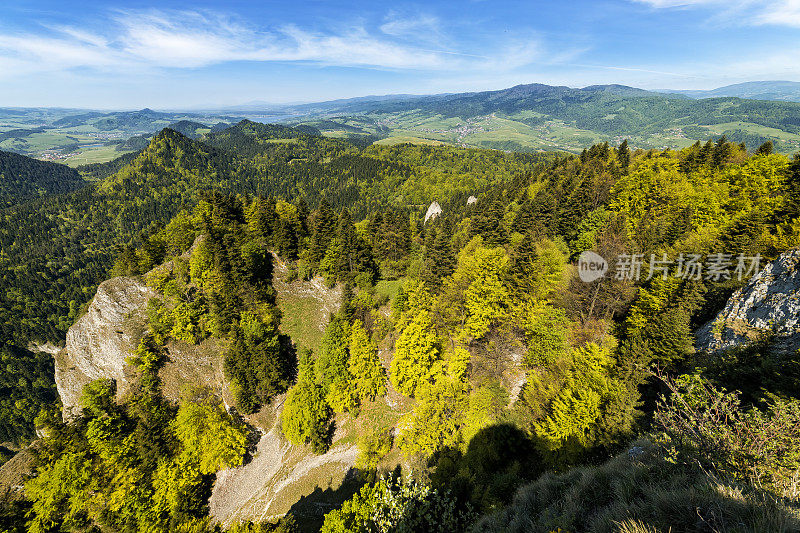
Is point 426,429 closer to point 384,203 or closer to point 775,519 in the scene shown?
point 775,519

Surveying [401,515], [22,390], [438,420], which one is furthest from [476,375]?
[22,390]

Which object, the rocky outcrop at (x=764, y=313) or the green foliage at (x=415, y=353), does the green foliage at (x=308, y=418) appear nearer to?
the green foliage at (x=415, y=353)

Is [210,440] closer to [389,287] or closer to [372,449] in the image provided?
[372,449]

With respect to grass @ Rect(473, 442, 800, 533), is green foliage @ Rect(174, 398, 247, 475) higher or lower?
lower

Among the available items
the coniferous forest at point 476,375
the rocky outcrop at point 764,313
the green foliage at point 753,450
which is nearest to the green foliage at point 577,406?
the coniferous forest at point 476,375

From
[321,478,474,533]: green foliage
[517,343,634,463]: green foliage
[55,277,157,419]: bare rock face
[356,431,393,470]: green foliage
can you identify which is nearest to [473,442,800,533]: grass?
[321,478,474,533]: green foliage

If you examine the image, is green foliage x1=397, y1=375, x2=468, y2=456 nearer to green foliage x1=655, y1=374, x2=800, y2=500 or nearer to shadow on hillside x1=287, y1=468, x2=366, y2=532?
shadow on hillside x1=287, y1=468, x2=366, y2=532

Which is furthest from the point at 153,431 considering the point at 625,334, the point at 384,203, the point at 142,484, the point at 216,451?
the point at 384,203
